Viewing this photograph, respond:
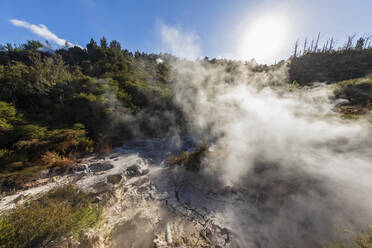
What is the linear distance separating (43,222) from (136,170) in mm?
2730

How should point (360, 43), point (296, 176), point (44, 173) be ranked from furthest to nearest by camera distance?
point (360, 43)
point (44, 173)
point (296, 176)

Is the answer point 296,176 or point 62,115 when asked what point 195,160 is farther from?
point 62,115

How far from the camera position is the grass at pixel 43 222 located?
214 centimetres

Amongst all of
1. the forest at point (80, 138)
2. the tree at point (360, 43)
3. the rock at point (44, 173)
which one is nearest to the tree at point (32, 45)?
the forest at point (80, 138)

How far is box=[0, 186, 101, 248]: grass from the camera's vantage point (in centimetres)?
214

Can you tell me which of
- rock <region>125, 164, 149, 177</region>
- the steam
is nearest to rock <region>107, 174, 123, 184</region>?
rock <region>125, 164, 149, 177</region>

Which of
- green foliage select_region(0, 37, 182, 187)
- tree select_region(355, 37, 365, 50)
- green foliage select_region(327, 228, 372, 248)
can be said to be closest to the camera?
green foliage select_region(327, 228, 372, 248)

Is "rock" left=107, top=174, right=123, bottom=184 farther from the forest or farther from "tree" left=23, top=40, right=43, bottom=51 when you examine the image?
"tree" left=23, top=40, right=43, bottom=51

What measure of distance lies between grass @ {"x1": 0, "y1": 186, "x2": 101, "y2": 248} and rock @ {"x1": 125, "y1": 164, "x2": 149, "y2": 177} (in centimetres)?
170

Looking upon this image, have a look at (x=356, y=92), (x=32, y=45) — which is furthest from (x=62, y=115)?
(x=32, y=45)

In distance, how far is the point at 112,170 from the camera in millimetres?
4914

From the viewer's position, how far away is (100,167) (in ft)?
16.7

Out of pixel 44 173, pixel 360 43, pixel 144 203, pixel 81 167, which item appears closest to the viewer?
pixel 144 203

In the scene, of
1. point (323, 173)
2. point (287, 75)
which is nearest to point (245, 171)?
point (323, 173)
